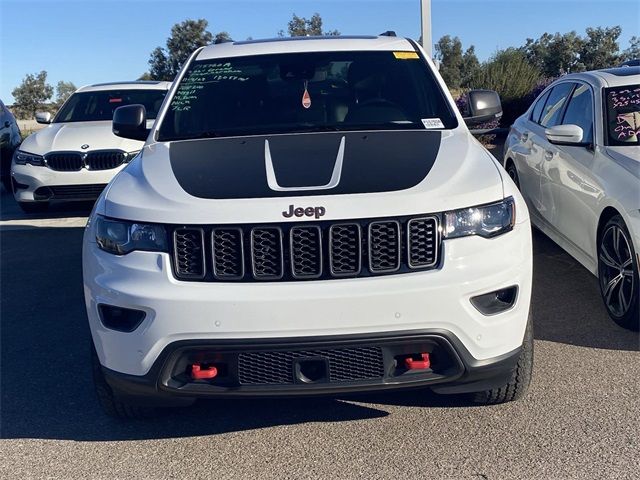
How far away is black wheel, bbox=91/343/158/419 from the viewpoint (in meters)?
3.29

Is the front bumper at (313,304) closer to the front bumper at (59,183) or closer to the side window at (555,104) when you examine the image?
the side window at (555,104)

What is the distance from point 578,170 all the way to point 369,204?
259cm

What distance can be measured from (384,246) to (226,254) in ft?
2.10

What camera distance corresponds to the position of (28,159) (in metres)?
8.90

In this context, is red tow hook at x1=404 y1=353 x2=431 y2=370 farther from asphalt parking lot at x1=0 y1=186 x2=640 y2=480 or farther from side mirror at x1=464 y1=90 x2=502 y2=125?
A: side mirror at x1=464 y1=90 x2=502 y2=125

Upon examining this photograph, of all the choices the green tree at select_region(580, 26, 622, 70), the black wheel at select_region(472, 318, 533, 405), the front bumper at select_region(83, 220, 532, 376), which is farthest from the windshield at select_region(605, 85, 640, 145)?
the green tree at select_region(580, 26, 622, 70)

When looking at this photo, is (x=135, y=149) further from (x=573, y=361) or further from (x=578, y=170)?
(x=573, y=361)

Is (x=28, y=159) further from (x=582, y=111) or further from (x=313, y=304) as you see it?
(x=313, y=304)

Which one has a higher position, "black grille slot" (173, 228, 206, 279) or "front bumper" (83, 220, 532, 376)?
"black grille slot" (173, 228, 206, 279)

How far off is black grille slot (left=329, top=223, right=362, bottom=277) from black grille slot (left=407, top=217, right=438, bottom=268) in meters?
0.21

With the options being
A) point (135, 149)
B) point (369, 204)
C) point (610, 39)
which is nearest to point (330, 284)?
point (369, 204)

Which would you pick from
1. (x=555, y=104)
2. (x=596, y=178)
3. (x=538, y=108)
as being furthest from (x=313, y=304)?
(x=538, y=108)

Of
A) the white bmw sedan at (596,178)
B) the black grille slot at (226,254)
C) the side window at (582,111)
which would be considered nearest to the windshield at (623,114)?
the white bmw sedan at (596,178)

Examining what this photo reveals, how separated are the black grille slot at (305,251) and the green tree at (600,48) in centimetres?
3296
